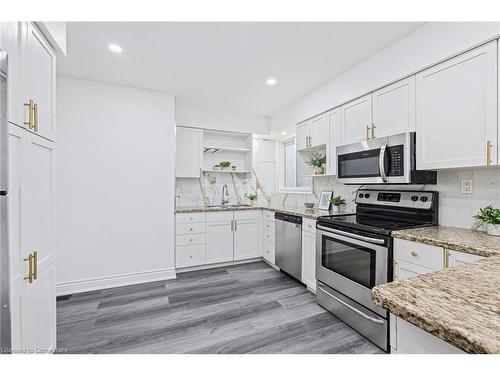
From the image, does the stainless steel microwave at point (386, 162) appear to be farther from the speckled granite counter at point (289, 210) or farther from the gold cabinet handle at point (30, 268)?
the gold cabinet handle at point (30, 268)

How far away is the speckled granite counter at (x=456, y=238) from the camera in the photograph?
1.31m

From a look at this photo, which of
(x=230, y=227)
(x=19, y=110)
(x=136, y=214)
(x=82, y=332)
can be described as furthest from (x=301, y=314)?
(x=19, y=110)

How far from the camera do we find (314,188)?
3568 mm

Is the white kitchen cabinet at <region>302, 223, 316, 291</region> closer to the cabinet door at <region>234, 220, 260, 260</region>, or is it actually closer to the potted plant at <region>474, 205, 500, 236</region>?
the cabinet door at <region>234, 220, 260, 260</region>

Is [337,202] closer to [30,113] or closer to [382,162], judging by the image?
[382,162]

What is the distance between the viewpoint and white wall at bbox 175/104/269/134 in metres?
3.77

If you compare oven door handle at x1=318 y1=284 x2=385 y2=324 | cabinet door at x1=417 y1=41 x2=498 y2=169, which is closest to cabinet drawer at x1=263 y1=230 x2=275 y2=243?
oven door handle at x1=318 y1=284 x2=385 y2=324

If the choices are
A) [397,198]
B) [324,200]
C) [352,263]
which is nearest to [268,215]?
[324,200]

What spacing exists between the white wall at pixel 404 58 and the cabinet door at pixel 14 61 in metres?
2.62

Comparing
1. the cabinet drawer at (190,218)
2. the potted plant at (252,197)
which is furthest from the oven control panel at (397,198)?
the cabinet drawer at (190,218)

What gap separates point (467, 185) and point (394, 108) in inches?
33.5

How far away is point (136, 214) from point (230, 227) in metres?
1.37
